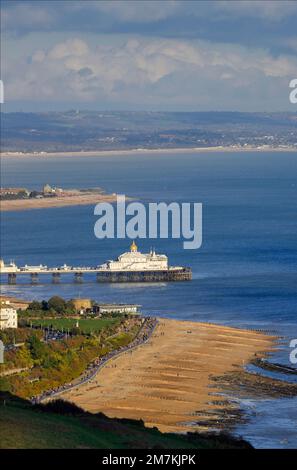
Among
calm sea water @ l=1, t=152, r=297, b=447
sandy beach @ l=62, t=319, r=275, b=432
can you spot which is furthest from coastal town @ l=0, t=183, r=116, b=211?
sandy beach @ l=62, t=319, r=275, b=432

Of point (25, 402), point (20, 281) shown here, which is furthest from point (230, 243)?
point (25, 402)

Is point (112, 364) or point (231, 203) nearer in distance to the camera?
point (112, 364)

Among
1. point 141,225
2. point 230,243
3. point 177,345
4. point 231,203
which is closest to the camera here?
point 177,345

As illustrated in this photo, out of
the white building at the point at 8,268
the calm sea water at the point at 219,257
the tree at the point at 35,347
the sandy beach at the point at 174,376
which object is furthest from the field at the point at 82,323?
the white building at the point at 8,268

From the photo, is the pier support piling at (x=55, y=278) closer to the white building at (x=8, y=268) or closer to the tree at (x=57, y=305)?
the white building at (x=8, y=268)

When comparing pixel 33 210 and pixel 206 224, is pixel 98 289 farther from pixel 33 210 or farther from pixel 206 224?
pixel 33 210

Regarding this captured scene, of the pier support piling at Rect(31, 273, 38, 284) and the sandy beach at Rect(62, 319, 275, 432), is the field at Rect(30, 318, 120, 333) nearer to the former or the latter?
the sandy beach at Rect(62, 319, 275, 432)
